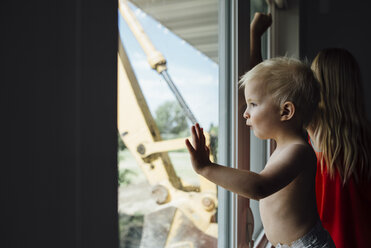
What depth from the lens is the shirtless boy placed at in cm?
49

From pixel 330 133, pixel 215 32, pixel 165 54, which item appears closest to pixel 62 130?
pixel 165 54

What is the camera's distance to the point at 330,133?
950mm

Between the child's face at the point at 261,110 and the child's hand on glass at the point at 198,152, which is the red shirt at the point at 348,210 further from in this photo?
the child's hand on glass at the point at 198,152

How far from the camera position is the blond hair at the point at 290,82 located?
0.58 metres

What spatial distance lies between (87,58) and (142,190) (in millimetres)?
381

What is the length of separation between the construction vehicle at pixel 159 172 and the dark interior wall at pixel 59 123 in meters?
0.23

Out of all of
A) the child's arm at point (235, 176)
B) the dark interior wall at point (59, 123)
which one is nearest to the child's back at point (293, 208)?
the child's arm at point (235, 176)

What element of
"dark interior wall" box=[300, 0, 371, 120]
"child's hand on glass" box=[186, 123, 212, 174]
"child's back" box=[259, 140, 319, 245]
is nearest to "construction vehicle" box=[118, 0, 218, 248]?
"child's hand on glass" box=[186, 123, 212, 174]

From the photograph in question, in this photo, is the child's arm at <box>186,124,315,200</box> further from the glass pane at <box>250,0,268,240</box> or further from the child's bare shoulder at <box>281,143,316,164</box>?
the glass pane at <box>250,0,268,240</box>

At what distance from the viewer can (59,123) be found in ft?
0.67

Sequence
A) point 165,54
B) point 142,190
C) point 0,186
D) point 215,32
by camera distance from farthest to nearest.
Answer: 1. point 215,32
2. point 165,54
3. point 142,190
4. point 0,186

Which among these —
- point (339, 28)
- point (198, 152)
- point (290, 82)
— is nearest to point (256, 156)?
point (290, 82)

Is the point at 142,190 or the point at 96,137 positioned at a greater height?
the point at 96,137

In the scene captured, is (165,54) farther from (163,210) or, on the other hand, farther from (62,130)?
(62,130)
